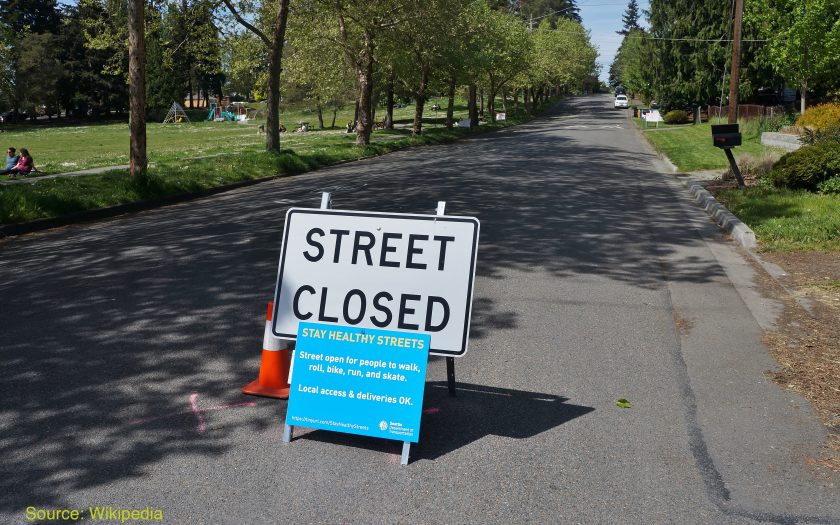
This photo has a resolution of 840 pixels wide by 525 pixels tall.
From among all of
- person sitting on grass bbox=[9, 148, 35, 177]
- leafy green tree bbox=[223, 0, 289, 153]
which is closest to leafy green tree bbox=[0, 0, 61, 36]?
leafy green tree bbox=[223, 0, 289, 153]

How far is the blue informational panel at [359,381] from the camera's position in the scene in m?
4.50

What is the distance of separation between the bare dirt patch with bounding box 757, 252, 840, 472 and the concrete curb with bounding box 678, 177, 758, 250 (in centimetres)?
94

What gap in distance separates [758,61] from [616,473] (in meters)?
50.8

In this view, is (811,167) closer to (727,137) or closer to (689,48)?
(727,137)

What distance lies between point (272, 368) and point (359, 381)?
3.05 feet

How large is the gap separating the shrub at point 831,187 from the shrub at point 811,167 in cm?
30

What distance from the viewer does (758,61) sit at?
48969 millimetres

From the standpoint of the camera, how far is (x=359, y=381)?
464cm

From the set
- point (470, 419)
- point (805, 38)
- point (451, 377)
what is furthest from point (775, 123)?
point (470, 419)

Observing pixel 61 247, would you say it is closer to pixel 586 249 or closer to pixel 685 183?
pixel 586 249

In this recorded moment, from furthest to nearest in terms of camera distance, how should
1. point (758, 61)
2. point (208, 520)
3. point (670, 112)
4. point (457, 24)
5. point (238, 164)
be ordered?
point (670, 112), point (758, 61), point (457, 24), point (238, 164), point (208, 520)

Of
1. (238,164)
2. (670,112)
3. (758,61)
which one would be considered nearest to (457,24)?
(238,164)

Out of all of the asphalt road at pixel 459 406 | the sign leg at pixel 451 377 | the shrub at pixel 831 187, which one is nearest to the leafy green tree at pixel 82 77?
the shrub at pixel 831 187

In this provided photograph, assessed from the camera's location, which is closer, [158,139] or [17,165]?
[17,165]
